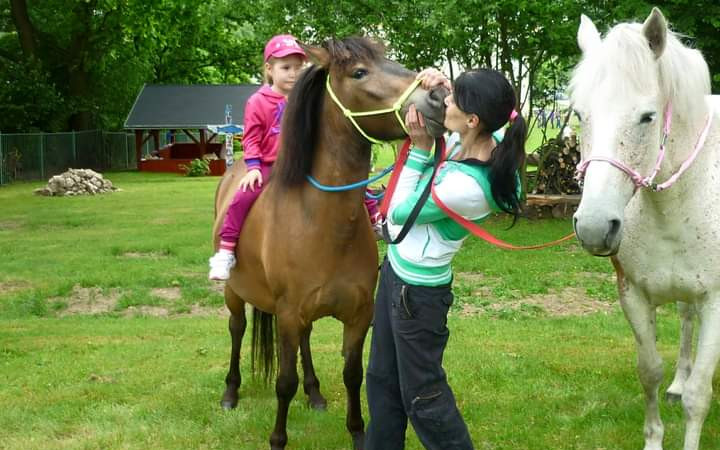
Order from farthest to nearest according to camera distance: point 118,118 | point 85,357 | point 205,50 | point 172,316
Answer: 1. point 205,50
2. point 118,118
3. point 172,316
4. point 85,357

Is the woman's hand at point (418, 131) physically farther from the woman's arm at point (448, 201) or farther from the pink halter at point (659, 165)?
the pink halter at point (659, 165)

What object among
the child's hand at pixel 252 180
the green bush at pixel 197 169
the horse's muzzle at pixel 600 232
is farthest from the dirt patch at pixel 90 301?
the green bush at pixel 197 169

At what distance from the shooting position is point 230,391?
17.2ft

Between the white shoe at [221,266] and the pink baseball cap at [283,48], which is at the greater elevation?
the pink baseball cap at [283,48]

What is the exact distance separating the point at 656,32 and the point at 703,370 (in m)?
1.53

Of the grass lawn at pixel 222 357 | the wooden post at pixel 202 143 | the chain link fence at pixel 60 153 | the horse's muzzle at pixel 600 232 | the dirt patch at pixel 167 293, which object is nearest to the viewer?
the horse's muzzle at pixel 600 232

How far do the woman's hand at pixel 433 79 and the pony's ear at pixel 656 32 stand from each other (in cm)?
83

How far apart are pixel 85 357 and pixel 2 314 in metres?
2.46

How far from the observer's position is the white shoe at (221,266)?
177 inches

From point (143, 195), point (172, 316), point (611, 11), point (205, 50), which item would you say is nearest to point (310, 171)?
point (172, 316)

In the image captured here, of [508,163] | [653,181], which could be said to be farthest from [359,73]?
[653,181]

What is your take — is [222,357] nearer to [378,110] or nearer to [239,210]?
[239,210]

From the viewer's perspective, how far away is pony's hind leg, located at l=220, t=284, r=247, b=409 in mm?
5205

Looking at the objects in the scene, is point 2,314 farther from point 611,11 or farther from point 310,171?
point 611,11
